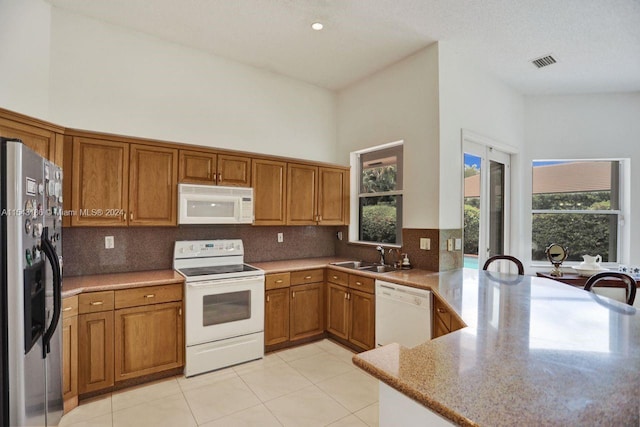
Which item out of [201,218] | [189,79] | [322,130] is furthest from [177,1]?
[322,130]

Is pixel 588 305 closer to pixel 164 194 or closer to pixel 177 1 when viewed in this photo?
pixel 164 194

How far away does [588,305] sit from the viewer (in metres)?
1.94

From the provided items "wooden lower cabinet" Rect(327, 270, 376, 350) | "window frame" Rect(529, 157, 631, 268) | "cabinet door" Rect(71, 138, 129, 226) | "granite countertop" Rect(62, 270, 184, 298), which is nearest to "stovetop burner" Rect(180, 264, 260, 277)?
"granite countertop" Rect(62, 270, 184, 298)

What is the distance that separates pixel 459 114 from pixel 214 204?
2.73 m

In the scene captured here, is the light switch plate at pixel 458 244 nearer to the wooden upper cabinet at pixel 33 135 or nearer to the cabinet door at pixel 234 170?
the cabinet door at pixel 234 170

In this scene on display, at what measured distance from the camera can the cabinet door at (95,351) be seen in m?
2.39

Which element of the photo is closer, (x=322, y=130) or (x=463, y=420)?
(x=463, y=420)

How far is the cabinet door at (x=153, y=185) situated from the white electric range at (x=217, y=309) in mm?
413

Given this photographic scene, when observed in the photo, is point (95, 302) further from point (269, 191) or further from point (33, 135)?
point (269, 191)

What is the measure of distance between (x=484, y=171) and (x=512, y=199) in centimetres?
77

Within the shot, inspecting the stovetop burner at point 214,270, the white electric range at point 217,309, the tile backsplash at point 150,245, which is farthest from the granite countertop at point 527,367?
the tile backsplash at point 150,245

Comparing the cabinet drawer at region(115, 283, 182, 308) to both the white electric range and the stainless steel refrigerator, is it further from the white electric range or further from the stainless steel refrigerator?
the stainless steel refrigerator

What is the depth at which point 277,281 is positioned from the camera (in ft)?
11.0

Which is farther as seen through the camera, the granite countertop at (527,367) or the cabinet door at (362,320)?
the cabinet door at (362,320)
